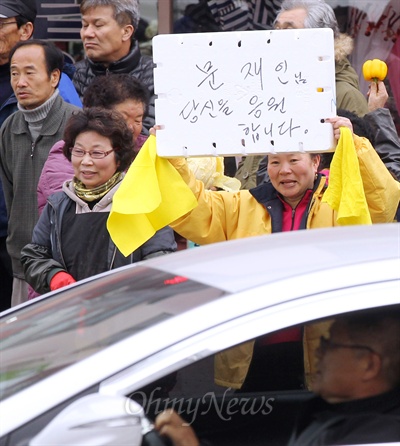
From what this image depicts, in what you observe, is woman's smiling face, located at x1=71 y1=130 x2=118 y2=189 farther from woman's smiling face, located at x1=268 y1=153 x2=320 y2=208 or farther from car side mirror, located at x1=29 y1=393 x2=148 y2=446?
car side mirror, located at x1=29 y1=393 x2=148 y2=446

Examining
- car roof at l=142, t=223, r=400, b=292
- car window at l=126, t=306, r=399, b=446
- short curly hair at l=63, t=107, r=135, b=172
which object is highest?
short curly hair at l=63, t=107, r=135, b=172

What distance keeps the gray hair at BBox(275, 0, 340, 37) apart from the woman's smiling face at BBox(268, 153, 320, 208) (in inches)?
54.5

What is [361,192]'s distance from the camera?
3623 mm

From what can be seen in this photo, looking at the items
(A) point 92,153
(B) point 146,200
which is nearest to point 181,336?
(B) point 146,200

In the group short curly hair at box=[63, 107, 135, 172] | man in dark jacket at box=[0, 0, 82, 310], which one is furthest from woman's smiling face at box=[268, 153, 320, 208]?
man in dark jacket at box=[0, 0, 82, 310]

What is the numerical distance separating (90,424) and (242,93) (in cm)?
177

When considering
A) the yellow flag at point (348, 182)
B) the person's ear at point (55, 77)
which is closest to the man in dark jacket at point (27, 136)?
the person's ear at point (55, 77)

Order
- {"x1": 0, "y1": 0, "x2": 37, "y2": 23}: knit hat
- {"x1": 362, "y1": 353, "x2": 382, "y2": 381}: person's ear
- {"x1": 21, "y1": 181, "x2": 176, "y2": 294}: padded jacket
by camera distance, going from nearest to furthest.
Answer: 1. {"x1": 362, "y1": 353, "x2": 382, "y2": 381}: person's ear
2. {"x1": 21, "y1": 181, "x2": 176, "y2": 294}: padded jacket
3. {"x1": 0, "y1": 0, "x2": 37, "y2": 23}: knit hat

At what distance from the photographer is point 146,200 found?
144 inches

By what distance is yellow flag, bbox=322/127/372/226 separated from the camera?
359 centimetres

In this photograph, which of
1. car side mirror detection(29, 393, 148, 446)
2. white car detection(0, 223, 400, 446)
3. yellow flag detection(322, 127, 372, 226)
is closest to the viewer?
car side mirror detection(29, 393, 148, 446)

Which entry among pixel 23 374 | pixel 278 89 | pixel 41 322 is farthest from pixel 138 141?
pixel 23 374

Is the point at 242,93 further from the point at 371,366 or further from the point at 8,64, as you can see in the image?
the point at 8,64

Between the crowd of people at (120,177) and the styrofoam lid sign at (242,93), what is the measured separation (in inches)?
4.9
